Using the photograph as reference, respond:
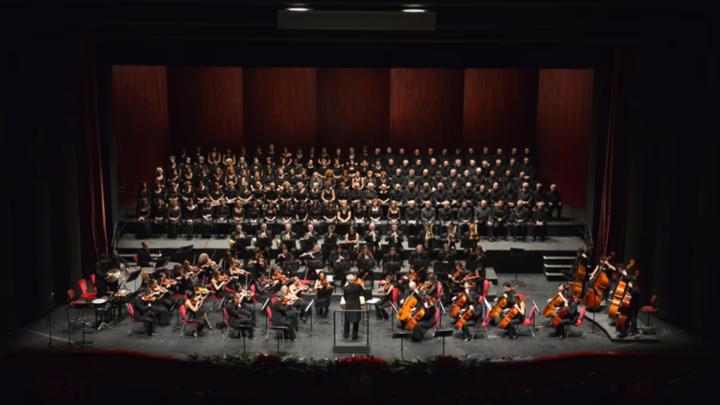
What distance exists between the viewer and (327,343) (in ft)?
42.0

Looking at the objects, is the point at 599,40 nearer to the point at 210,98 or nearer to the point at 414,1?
the point at 414,1

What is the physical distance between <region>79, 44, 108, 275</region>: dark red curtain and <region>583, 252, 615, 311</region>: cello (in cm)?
1058

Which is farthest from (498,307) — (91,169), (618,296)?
(91,169)

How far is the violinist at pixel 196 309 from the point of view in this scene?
13.0 meters

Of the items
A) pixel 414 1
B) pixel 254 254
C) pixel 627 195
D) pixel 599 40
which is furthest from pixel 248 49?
pixel 627 195

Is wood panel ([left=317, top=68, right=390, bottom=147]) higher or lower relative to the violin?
higher

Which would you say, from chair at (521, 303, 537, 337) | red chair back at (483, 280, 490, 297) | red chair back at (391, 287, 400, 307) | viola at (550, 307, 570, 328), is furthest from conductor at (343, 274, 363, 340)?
viola at (550, 307, 570, 328)

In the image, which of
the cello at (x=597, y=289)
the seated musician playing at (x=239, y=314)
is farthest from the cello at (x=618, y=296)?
the seated musician playing at (x=239, y=314)

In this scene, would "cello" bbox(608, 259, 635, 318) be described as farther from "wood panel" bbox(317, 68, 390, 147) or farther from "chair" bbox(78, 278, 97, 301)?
"wood panel" bbox(317, 68, 390, 147)

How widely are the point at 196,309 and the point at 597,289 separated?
7670 mm

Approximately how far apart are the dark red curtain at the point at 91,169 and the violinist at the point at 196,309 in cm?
383

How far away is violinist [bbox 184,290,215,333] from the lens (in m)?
13.0

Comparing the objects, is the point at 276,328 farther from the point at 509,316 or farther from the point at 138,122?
the point at 138,122

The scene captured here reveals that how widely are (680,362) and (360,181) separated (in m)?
12.0
